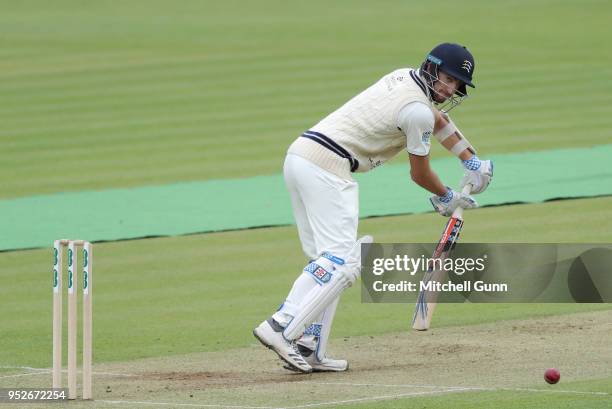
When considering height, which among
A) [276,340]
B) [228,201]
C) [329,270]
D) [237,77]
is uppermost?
[237,77]

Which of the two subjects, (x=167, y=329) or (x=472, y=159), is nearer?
(x=472, y=159)

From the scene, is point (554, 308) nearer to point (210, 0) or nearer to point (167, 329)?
point (167, 329)

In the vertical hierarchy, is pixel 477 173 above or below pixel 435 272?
above

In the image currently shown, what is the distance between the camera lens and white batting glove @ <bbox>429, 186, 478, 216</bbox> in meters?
7.71

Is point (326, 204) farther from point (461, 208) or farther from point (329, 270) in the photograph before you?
point (461, 208)

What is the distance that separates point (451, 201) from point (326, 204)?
876 millimetres

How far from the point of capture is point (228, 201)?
45.2ft

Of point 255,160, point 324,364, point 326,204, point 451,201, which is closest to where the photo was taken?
point 326,204

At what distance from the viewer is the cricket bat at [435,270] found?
7.79 metres

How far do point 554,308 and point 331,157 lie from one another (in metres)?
2.60

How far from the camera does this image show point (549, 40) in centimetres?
2703

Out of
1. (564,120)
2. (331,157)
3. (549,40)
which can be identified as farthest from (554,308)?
(549,40)

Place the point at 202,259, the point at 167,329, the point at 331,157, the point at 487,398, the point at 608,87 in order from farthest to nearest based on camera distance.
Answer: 1. the point at 608,87
2. the point at 202,259
3. the point at 167,329
4. the point at 331,157
5. the point at 487,398

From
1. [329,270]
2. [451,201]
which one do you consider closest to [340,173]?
A: [329,270]
